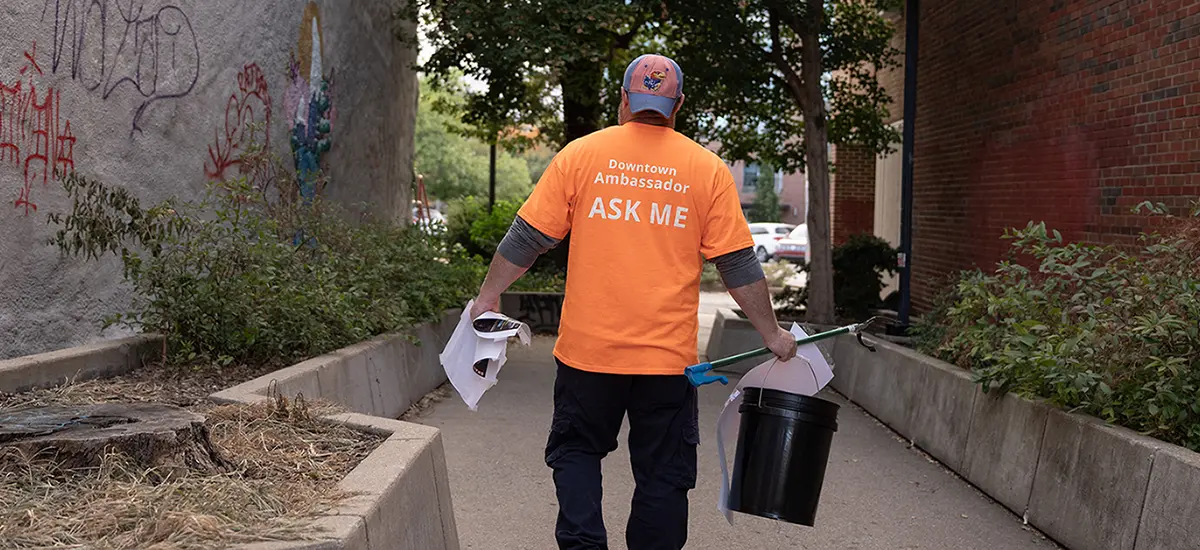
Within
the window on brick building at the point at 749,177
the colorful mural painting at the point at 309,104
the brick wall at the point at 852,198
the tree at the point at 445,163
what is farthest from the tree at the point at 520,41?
the window on brick building at the point at 749,177

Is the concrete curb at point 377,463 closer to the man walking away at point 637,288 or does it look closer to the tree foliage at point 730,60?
the man walking away at point 637,288

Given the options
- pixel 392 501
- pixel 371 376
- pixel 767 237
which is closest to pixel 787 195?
pixel 767 237

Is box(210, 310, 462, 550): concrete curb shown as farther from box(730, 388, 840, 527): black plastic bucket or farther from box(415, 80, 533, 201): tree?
box(415, 80, 533, 201): tree

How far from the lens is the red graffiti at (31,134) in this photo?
736 cm

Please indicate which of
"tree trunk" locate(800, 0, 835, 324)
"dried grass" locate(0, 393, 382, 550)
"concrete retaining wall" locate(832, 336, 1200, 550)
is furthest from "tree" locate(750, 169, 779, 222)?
"dried grass" locate(0, 393, 382, 550)

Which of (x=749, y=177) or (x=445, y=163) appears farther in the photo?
(x=749, y=177)

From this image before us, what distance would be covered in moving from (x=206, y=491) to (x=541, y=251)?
1546 millimetres

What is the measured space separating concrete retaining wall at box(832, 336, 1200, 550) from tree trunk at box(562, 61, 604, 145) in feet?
27.7

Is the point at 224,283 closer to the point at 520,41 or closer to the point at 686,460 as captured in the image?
the point at 686,460

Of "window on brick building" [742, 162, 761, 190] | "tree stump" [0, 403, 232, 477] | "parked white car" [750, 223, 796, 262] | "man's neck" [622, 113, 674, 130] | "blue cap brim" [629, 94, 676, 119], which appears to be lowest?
"parked white car" [750, 223, 796, 262]

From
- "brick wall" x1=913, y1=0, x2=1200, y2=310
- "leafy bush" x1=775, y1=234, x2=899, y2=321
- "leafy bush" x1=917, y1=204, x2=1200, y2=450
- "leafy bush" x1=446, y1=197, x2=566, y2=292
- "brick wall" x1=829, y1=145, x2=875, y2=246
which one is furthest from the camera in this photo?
"brick wall" x1=829, y1=145, x2=875, y2=246

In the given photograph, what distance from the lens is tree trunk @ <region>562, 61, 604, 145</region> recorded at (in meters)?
17.8

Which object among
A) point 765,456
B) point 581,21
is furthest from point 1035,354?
point 581,21

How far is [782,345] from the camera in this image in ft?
15.9
